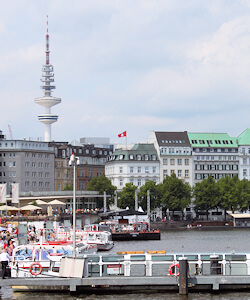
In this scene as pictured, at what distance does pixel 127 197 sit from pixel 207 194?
17076 mm

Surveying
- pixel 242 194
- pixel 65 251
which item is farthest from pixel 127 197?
pixel 65 251

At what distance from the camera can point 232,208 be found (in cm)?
18662

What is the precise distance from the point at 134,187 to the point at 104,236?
95.8 meters

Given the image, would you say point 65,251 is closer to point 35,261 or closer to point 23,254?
point 23,254

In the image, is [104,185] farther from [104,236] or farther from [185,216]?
[104,236]

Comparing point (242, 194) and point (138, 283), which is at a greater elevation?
point (242, 194)

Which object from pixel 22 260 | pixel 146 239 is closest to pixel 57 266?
pixel 22 260

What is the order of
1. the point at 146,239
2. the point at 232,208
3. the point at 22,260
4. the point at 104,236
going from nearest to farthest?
1. the point at 22,260
2. the point at 104,236
3. the point at 146,239
4. the point at 232,208

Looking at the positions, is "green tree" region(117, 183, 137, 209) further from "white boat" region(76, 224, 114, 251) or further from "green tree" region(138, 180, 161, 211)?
"white boat" region(76, 224, 114, 251)

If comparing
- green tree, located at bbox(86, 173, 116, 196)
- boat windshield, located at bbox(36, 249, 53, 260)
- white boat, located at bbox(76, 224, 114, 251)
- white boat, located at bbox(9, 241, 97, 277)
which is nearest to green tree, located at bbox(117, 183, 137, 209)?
green tree, located at bbox(86, 173, 116, 196)

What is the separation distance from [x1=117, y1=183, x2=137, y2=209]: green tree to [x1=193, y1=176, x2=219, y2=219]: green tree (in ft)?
43.5

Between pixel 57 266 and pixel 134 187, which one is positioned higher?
pixel 134 187

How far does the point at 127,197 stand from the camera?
→ 188125 mm

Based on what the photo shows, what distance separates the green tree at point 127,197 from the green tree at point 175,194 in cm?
619
